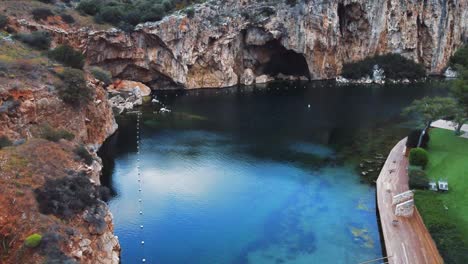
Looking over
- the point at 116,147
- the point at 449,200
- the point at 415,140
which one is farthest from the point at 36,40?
the point at 449,200

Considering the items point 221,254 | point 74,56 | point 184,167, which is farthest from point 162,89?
point 221,254

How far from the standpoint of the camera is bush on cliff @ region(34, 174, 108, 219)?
1025 inches

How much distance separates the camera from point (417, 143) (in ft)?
155

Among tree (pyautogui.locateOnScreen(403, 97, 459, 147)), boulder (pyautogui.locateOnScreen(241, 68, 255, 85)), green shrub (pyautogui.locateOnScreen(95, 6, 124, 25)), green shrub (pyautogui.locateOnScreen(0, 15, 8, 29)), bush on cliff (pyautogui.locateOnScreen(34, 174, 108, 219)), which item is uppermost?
green shrub (pyautogui.locateOnScreen(95, 6, 124, 25))

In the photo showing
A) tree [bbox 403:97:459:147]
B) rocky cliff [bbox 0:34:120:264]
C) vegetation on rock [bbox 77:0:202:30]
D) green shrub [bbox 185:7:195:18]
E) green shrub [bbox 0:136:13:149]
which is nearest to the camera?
rocky cliff [bbox 0:34:120:264]

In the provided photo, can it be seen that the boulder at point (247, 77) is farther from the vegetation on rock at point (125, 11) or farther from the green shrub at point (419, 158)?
the green shrub at point (419, 158)

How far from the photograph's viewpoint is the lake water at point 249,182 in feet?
107

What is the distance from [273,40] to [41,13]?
44626 mm

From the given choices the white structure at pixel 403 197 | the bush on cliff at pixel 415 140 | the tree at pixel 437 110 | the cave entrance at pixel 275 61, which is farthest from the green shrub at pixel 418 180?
the cave entrance at pixel 275 61

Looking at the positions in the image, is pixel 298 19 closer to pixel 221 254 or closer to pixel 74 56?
pixel 74 56

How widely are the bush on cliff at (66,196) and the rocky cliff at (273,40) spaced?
52.9m

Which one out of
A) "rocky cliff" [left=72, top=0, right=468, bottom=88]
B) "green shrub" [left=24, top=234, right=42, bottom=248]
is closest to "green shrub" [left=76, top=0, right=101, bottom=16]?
"rocky cliff" [left=72, top=0, right=468, bottom=88]

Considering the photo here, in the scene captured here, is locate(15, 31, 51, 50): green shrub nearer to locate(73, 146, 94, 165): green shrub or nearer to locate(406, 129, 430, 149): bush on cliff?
locate(73, 146, 94, 165): green shrub

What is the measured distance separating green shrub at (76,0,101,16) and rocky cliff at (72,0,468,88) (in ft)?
23.2
